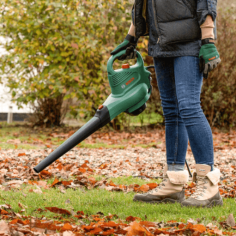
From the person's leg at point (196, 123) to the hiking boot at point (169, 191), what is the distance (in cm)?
18

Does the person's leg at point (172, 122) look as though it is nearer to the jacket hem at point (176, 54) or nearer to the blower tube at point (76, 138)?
the jacket hem at point (176, 54)

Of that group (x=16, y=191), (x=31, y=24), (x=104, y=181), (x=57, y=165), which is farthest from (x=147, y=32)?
(x=31, y=24)

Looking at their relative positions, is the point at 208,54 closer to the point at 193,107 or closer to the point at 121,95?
the point at 193,107

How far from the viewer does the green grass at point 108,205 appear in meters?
2.01

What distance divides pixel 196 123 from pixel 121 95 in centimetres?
54

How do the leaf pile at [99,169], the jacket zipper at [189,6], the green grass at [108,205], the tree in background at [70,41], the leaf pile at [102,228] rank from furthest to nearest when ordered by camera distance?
1. the tree in background at [70,41]
2. the leaf pile at [99,169]
3. the jacket zipper at [189,6]
4. the green grass at [108,205]
5. the leaf pile at [102,228]

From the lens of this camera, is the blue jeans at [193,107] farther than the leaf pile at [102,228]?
Yes

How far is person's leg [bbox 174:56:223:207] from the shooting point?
2.14 m

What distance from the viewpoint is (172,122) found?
7.88ft

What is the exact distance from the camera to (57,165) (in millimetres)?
3939

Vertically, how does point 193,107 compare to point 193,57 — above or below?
below

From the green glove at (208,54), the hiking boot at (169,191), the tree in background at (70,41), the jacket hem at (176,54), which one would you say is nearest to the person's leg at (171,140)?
the hiking boot at (169,191)

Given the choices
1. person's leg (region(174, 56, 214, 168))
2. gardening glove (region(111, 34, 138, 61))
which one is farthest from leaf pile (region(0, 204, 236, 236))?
gardening glove (region(111, 34, 138, 61))

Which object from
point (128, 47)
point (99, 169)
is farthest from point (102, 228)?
point (99, 169)
